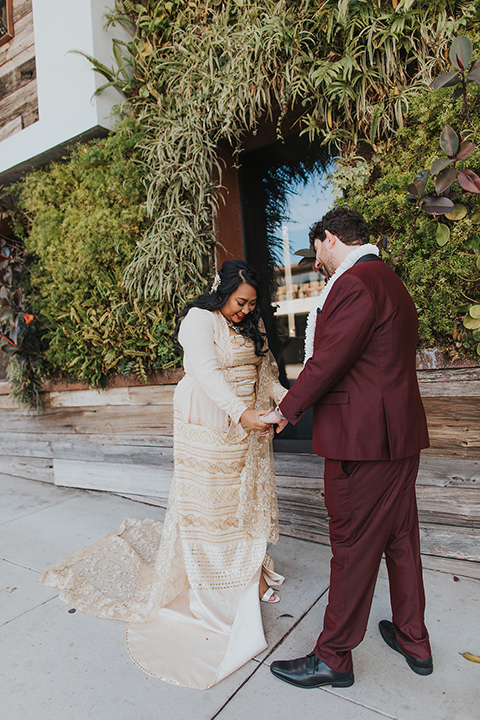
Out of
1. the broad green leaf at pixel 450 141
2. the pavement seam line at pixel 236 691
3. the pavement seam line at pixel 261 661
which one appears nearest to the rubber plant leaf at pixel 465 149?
the broad green leaf at pixel 450 141

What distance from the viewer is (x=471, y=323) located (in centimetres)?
245

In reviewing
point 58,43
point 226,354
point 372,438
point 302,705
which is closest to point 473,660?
point 302,705

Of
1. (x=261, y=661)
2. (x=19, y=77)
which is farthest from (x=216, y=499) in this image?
(x=19, y=77)

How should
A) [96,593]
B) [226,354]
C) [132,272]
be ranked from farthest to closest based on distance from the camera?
[132,272] → [96,593] → [226,354]

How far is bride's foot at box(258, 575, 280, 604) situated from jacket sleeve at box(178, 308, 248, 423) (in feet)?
3.23

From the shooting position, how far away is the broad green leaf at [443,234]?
250 centimetres

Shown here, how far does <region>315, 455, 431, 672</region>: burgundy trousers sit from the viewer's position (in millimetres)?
1730

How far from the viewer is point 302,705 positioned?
1.74m

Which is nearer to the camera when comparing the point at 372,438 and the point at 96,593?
the point at 372,438

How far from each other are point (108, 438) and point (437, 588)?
2991mm

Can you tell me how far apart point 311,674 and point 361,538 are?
60 cm

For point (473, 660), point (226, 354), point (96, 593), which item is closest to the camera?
point (473, 660)

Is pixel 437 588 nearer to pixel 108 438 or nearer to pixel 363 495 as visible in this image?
pixel 363 495

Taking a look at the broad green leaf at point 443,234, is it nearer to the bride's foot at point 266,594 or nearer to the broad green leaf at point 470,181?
the broad green leaf at point 470,181
